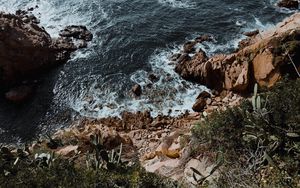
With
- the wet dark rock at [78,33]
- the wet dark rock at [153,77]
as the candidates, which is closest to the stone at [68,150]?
the wet dark rock at [153,77]

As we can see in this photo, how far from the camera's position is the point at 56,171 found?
11.8 m

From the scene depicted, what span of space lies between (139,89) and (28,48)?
7.87 meters

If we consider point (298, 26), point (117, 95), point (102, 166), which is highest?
point (102, 166)

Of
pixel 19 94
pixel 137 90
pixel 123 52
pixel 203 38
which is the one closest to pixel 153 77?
pixel 137 90

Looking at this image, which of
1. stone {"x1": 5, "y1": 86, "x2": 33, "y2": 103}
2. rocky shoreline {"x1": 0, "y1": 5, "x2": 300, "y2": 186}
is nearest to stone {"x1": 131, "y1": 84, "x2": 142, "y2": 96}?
rocky shoreline {"x1": 0, "y1": 5, "x2": 300, "y2": 186}

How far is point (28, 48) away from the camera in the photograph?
26516 millimetres

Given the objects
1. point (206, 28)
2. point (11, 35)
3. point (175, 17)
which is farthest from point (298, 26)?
point (11, 35)

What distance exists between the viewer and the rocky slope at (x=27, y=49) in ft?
83.5

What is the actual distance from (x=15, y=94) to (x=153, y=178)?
1512 cm

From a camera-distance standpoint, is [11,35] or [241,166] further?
[11,35]

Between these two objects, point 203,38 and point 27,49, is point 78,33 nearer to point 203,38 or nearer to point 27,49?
point 27,49

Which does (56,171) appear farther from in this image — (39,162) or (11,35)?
(11,35)

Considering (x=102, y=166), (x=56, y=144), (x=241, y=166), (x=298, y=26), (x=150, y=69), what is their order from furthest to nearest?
(x=150, y=69), (x=298, y=26), (x=56, y=144), (x=102, y=166), (x=241, y=166)

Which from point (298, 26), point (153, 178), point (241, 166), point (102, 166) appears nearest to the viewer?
point (241, 166)
